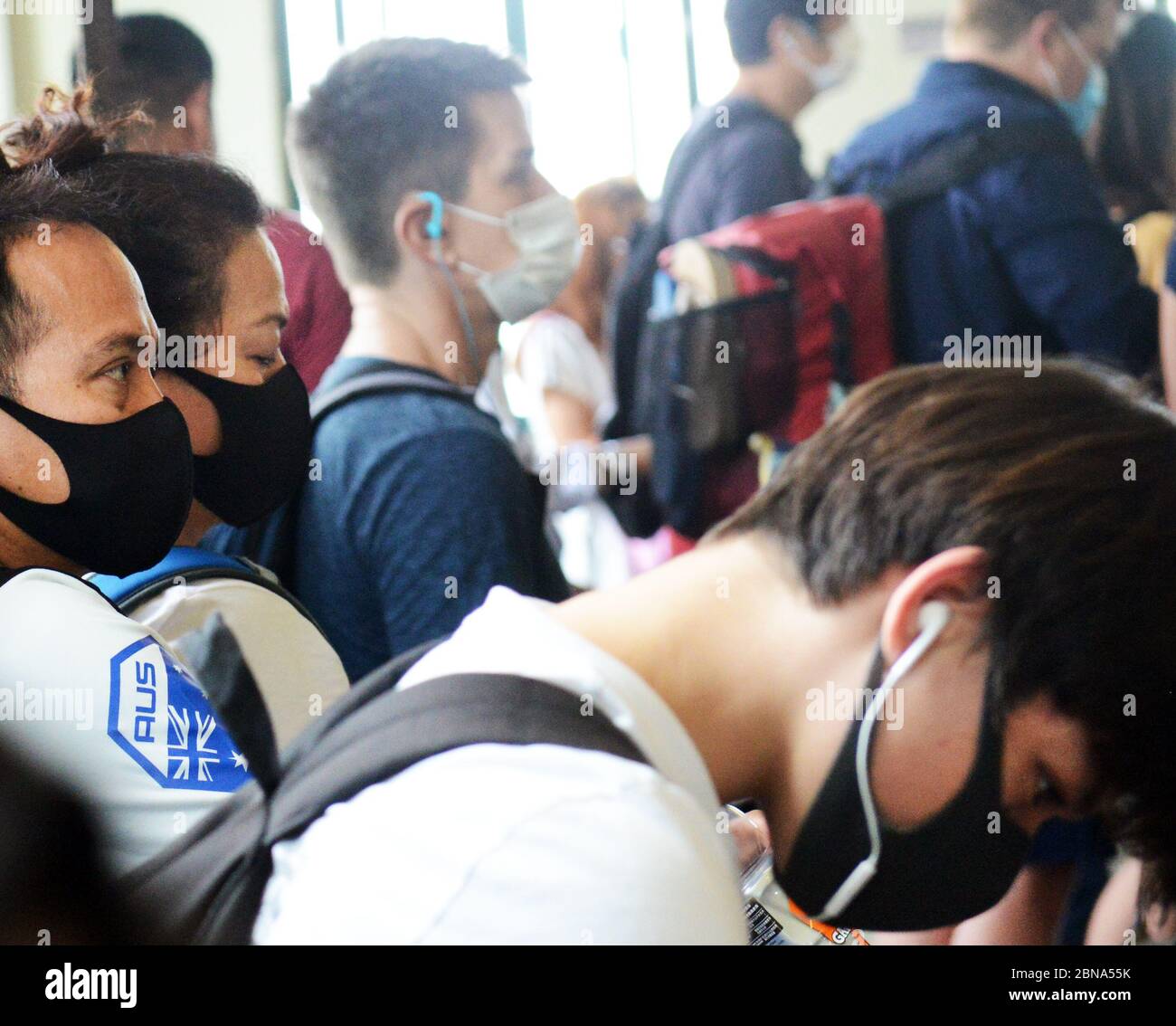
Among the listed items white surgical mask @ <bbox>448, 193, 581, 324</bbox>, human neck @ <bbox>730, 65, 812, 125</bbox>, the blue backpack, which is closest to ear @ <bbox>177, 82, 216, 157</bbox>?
white surgical mask @ <bbox>448, 193, 581, 324</bbox>

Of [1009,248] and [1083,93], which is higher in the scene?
[1083,93]

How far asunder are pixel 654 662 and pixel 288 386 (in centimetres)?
45

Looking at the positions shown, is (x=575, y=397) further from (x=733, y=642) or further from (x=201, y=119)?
(x=733, y=642)

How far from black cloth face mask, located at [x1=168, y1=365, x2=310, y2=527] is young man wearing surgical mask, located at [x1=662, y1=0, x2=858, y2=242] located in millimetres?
821

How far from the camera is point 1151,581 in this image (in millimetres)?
643

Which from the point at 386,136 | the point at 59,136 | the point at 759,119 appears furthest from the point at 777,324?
the point at 59,136

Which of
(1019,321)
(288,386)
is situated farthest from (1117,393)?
(1019,321)

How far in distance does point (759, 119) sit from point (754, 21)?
0.15 m

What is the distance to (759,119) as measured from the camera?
1728mm

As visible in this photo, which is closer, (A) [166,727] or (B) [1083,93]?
(A) [166,727]

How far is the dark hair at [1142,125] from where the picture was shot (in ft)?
6.19

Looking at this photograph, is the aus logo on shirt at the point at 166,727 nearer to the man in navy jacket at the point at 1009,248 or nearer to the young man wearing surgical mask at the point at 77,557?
the young man wearing surgical mask at the point at 77,557

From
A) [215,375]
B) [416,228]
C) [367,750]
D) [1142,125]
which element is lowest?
[367,750]

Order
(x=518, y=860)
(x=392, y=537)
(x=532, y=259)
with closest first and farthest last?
1. (x=518, y=860)
2. (x=392, y=537)
3. (x=532, y=259)
